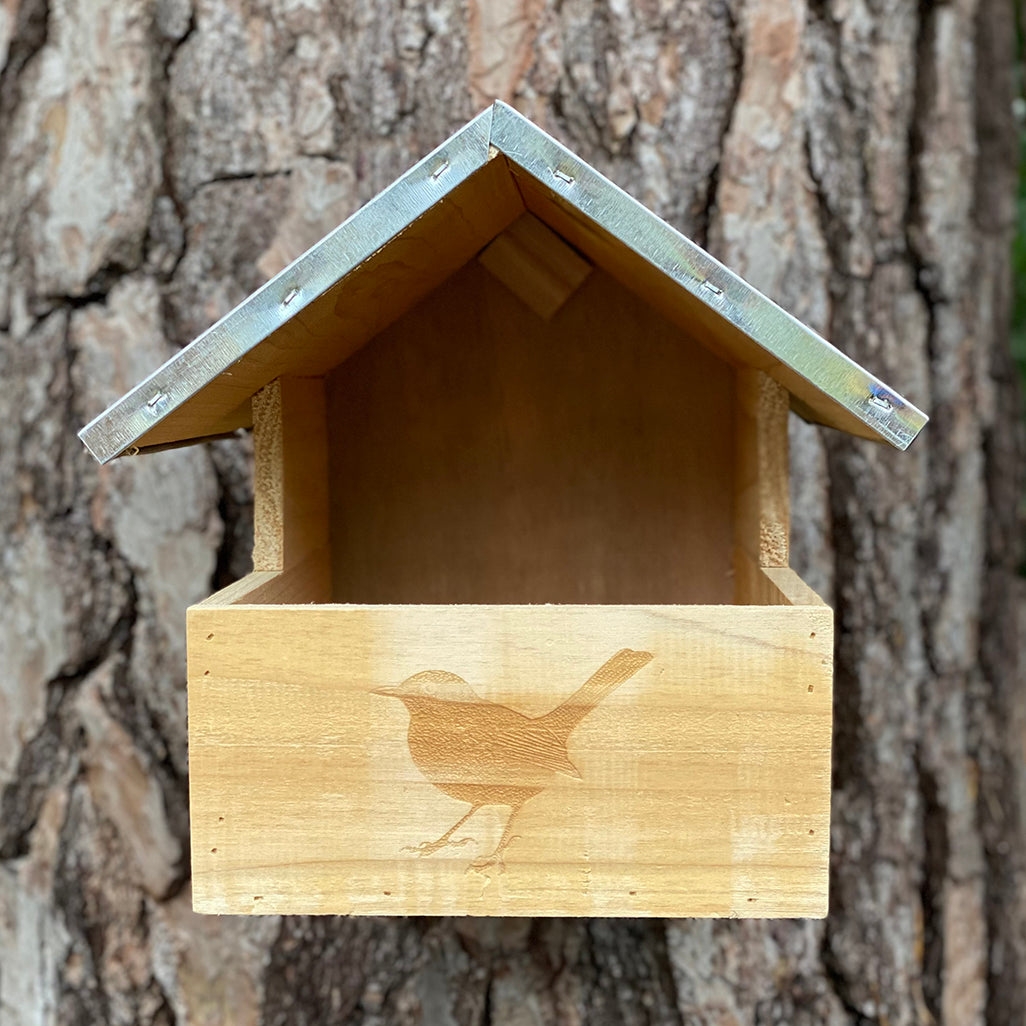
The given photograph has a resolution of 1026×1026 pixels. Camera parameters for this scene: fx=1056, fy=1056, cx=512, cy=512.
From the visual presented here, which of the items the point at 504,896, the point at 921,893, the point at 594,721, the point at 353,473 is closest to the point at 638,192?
the point at 353,473

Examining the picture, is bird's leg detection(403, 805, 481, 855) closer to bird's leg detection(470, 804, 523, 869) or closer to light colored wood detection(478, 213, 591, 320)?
bird's leg detection(470, 804, 523, 869)

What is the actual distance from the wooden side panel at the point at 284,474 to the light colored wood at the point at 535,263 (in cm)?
24

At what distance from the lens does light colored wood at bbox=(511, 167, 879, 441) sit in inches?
32.1

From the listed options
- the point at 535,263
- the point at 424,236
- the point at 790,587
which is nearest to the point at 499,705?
the point at 790,587

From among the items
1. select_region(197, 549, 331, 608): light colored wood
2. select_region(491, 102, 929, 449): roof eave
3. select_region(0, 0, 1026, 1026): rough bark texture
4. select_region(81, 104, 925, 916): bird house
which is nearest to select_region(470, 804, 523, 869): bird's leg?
select_region(81, 104, 925, 916): bird house

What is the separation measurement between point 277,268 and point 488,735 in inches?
27.9

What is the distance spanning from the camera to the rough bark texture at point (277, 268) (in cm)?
125

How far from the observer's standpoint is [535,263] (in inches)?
42.8

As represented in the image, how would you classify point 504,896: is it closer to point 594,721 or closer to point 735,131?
point 594,721

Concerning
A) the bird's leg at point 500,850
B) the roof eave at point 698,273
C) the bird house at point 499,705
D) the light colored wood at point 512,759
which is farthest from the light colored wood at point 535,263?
the bird's leg at point 500,850

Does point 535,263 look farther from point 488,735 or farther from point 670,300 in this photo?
point 488,735

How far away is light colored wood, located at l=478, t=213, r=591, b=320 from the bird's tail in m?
0.48

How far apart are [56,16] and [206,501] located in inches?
24.3

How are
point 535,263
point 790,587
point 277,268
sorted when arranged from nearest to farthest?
point 790,587, point 535,263, point 277,268
